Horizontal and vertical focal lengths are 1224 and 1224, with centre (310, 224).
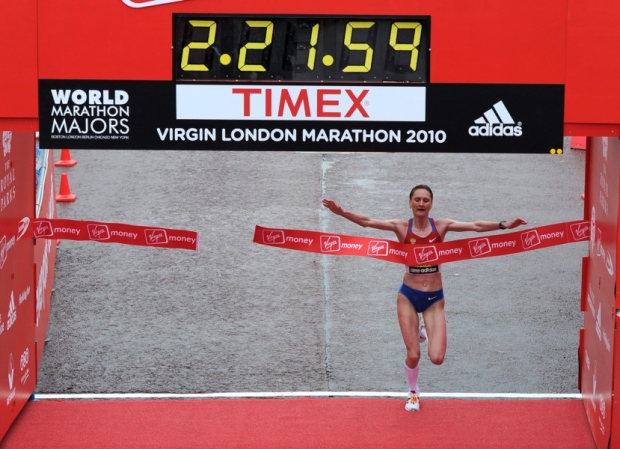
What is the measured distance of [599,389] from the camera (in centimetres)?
1025

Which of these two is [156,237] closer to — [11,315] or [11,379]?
[11,315]

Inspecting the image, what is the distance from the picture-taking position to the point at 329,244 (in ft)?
34.4

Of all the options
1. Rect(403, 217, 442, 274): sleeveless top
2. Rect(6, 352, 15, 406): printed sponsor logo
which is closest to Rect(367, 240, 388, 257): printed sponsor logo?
Rect(403, 217, 442, 274): sleeveless top

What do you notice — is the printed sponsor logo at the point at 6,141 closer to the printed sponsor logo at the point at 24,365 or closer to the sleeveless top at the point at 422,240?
the printed sponsor logo at the point at 24,365

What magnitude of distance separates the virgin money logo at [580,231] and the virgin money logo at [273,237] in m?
2.50

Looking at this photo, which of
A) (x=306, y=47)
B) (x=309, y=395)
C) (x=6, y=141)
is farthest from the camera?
(x=309, y=395)

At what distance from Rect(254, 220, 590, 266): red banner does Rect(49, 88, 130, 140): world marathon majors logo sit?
6.61 ft

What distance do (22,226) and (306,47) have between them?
3660 mm

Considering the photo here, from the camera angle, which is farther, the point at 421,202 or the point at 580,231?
the point at 421,202

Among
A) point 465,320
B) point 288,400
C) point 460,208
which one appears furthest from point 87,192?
point 288,400

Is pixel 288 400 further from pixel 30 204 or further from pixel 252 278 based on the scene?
pixel 252 278

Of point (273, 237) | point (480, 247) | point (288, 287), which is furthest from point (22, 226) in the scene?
point (288, 287)

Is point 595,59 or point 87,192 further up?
point 595,59

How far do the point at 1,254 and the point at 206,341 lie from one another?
170 inches
